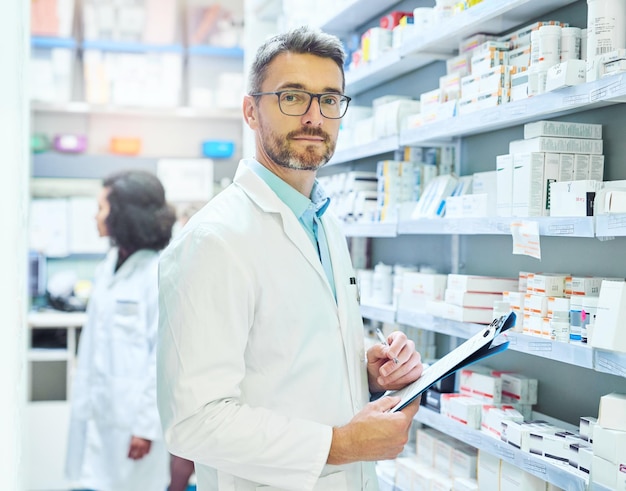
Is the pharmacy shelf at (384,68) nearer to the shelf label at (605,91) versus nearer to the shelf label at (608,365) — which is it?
the shelf label at (605,91)

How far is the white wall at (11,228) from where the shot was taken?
0.89 m

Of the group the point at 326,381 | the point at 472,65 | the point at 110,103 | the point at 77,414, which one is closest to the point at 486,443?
the point at 326,381

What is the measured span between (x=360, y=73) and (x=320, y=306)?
5.21ft

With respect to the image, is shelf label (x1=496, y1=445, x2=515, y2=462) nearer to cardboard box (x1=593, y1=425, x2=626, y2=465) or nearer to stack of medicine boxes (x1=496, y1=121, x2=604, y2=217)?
cardboard box (x1=593, y1=425, x2=626, y2=465)

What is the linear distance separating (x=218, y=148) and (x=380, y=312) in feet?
13.1

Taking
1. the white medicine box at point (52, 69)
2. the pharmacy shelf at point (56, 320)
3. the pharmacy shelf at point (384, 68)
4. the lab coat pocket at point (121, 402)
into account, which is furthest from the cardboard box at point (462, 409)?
the white medicine box at point (52, 69)

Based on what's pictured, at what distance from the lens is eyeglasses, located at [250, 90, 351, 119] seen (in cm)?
191

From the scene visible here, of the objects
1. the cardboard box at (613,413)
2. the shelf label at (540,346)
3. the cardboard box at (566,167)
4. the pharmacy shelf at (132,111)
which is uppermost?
the pharmacy shelf at (132,111)

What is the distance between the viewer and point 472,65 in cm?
245

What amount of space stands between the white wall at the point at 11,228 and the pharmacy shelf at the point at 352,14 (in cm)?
251

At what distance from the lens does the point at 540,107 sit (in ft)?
6.55

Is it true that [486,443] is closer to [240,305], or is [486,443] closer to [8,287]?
[240,305]

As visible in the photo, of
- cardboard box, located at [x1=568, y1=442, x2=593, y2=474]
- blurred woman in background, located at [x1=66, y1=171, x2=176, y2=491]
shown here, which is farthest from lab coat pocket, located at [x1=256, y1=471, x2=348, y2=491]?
blurred woman in background, located at [x1=66, y1=171, x2=176, y2=491]

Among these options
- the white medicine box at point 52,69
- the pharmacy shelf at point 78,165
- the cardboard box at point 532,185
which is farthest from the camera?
the pharmacy shelf at point 78,165
